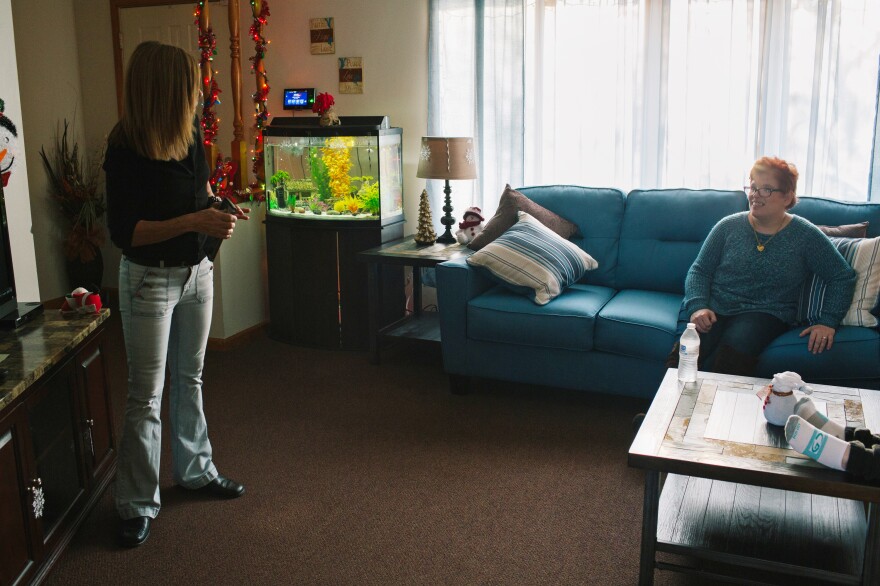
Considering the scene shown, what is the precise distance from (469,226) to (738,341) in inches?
68.3

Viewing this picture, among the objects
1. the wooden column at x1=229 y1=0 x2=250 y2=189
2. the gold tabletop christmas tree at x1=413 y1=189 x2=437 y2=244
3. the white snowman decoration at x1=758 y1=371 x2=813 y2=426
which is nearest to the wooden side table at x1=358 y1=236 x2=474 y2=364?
the gold tabletop christmas tree at x1=413 y1=189 x2=437 y2=244

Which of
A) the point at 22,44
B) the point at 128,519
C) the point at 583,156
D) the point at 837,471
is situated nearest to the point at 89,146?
the point at 22,44

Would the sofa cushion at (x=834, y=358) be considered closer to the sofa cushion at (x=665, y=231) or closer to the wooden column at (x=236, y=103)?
the sofa cushion at (x=665, y=231)

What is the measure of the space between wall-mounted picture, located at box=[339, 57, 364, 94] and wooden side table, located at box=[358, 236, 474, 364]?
1.02 meters

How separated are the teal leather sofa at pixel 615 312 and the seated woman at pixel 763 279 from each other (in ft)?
0.28

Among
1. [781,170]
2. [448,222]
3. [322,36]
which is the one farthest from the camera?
[322,36]

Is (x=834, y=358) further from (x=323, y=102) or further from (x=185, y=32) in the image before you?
(x=185, y=32)

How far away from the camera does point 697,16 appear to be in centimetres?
415

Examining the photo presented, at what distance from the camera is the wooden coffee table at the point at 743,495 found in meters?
2.09

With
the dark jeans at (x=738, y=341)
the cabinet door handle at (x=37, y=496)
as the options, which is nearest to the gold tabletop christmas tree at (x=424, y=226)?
the dark jeans at (x=738, y=341)

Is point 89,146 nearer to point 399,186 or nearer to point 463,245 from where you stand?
point 399,186

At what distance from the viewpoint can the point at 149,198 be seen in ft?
8.21

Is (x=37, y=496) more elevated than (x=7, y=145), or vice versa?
→ (x=7, y=145)

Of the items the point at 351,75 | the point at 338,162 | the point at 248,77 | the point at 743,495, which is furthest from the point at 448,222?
the point at 743,495
